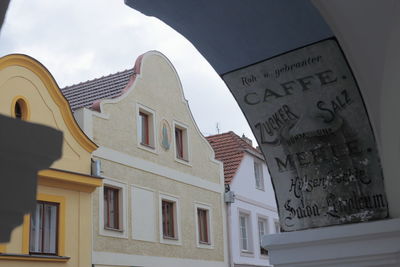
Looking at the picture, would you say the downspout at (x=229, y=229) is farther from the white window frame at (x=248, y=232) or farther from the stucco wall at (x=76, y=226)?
the stucco wall at (x=76, y=226)

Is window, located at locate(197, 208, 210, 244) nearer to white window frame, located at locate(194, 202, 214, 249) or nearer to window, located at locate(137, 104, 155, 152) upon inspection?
white window frame, located at locate(194, 202, 214, 249)

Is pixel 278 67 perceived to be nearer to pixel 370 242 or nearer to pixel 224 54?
pixel 224 54

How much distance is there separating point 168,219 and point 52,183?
3.76 m

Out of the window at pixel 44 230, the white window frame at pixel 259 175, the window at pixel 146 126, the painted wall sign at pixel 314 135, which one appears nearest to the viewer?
the painted wall sign at pixel 314 135

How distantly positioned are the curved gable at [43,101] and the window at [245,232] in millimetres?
6285

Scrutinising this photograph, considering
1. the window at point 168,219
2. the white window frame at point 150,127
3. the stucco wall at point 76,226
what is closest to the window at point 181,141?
the white window frame at point 150,127

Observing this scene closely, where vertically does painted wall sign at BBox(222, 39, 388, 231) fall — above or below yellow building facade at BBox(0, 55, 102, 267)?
below

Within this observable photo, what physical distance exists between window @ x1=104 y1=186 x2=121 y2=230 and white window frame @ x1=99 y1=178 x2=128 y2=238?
0.07 m

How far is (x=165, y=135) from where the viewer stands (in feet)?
44.8

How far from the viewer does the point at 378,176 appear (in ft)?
9.83

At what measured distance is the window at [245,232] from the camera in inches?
639

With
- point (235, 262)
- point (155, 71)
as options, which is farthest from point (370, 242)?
point (235, 262)

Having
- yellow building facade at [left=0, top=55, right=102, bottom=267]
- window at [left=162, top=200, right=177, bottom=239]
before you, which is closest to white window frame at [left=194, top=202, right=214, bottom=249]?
window at [left=162, top=200, right=177, bottom=239]

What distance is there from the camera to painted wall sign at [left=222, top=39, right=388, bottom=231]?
3.02m
